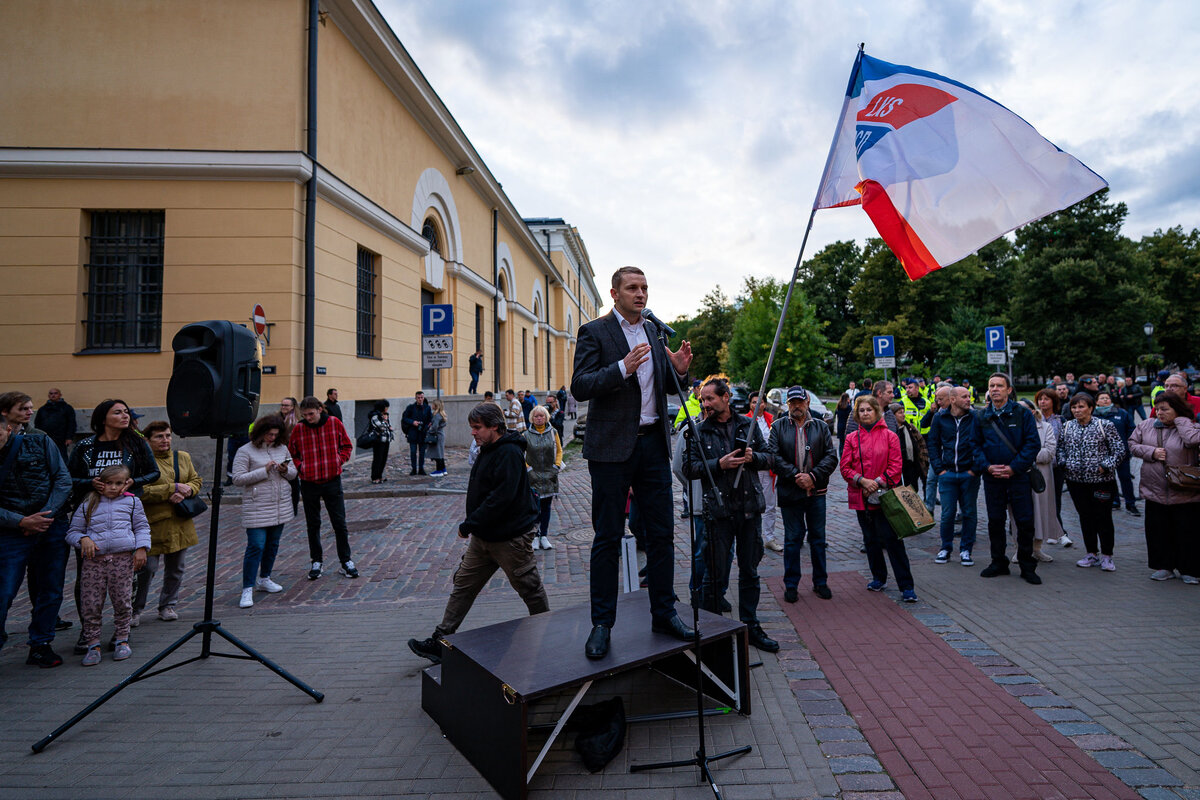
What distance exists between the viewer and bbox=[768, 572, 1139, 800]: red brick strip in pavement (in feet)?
9.55

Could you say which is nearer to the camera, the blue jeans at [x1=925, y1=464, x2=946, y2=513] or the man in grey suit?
the man in grey suit

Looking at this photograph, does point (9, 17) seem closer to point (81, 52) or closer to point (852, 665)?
point (81, 52)

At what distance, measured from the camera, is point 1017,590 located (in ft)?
19.3

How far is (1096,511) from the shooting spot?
6578mm

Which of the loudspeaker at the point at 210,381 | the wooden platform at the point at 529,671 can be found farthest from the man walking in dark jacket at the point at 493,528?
the loudspeaker at the point at 210,381

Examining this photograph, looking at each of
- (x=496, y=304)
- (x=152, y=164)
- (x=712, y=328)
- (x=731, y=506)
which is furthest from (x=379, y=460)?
(x=712, y=328)

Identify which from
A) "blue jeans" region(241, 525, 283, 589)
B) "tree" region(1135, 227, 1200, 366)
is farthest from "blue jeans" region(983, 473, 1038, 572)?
"tree" region(1135, 227, 1200, 366)

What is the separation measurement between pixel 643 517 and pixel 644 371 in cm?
85

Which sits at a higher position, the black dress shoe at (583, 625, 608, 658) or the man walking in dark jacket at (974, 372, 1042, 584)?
the man walking in dark jacket at (974, 372, 1042, 584)

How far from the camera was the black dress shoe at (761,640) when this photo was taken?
455 centimetres

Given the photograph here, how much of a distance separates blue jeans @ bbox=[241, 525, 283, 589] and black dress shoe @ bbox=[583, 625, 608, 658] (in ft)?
13.9

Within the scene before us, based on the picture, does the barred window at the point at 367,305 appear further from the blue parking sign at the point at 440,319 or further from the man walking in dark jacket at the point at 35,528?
the man walking in dark jacket at the point at 35,528

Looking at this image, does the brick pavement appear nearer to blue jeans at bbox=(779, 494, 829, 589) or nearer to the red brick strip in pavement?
the red brick strip in pavement

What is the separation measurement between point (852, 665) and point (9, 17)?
60.6ft
